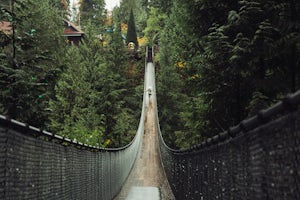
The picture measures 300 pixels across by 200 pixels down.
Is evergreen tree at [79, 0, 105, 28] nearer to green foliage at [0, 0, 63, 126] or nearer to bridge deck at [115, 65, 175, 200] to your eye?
bridge deck at [115, 65, 175, 200]

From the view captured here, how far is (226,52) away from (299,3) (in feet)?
4.97

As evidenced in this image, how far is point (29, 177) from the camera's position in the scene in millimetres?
3396

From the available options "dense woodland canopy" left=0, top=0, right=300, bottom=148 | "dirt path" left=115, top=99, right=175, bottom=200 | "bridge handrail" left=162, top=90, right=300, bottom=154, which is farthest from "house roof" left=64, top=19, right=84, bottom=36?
"bridge handrail" left=162, top=90, right=300, bottom=154

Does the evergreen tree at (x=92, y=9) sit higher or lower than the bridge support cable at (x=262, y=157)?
higher

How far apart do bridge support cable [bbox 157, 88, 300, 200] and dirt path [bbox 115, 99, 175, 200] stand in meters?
9.88

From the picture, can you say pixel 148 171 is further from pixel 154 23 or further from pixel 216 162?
pixel 154 23

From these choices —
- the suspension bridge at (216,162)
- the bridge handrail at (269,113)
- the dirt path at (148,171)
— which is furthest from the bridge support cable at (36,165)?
the dirt path at (148,171)

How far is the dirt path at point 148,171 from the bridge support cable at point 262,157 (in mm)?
9880

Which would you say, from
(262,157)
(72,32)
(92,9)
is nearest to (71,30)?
(72,32)

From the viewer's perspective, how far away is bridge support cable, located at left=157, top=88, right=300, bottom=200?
196 centimetres

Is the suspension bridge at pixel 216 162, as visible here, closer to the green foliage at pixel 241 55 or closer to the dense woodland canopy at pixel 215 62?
the green foliage at pixel 241 55

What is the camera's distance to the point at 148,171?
71.2ft

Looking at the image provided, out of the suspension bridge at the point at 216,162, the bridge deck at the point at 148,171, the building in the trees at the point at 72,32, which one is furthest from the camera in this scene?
the building in the trees at the point at 72,32

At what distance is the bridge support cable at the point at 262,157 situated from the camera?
196 centimetres
